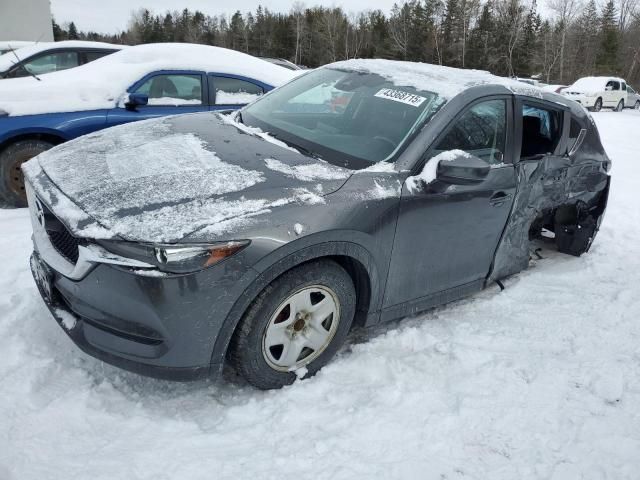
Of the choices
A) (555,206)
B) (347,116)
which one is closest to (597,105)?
(555,206)

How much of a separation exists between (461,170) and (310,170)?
2.69ft

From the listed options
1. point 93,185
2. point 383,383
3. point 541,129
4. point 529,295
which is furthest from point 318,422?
point 541,129

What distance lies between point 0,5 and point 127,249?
3248 centimetres

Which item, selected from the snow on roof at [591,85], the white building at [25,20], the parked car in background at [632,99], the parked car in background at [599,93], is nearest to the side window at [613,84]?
the parked car in background at [599,93]

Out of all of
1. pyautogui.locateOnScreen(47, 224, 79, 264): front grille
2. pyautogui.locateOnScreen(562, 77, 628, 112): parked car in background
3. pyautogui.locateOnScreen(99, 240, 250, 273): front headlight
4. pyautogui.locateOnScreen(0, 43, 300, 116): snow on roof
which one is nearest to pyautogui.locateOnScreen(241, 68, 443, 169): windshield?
pyautogui.locateOnScreen(99, 240, 250, 273): front headlight

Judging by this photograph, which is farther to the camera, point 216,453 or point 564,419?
point 564,419

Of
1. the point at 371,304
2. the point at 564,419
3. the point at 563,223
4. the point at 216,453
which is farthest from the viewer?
the point at 563,223

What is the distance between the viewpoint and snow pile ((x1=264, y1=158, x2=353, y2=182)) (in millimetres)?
2541

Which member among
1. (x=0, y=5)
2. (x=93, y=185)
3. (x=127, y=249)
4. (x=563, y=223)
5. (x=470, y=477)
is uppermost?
(x=0, y=5)

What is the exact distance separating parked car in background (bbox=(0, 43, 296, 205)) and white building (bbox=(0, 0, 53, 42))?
26.6 metres

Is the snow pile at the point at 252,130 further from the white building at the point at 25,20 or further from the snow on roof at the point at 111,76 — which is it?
the white building at the point at 25,20

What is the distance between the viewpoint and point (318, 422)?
241 centimetres

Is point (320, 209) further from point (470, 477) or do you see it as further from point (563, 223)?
point (563, 223)

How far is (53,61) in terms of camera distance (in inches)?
340
